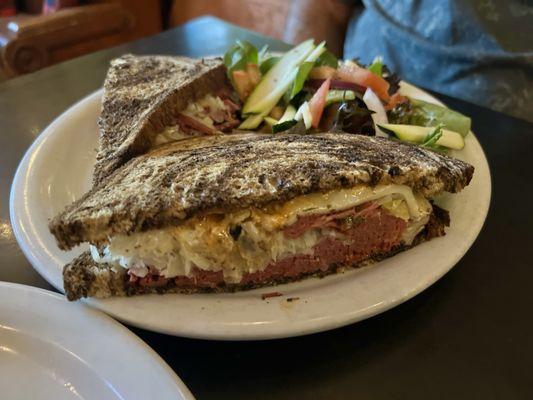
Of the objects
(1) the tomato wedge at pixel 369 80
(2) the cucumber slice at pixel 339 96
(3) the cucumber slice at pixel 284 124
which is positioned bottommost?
(3) the cucumber slice at pixel 284 124

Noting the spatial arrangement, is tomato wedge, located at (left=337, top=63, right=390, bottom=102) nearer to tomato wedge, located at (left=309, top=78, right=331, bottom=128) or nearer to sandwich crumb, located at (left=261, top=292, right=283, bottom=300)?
tomato wedge, located at (left=309, top=78, right=331, bottom=128)

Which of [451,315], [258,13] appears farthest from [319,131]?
[258,13]

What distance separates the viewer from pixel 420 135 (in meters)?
1.69

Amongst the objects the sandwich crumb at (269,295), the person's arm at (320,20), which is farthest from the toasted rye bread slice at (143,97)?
the person's arm at (320,20)

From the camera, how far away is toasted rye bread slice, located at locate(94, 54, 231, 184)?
1.64m

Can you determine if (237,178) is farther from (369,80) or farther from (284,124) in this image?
(369,80)

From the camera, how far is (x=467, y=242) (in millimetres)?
1245

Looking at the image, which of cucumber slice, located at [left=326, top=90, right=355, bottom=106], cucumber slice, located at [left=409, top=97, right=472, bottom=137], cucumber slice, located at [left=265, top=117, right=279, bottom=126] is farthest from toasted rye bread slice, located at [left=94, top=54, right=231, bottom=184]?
cucumber slice, located at [left=409, top=97, right=472, bottom=137]

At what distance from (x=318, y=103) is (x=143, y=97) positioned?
26.4 inches

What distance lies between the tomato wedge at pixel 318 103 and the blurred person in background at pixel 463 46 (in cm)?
98

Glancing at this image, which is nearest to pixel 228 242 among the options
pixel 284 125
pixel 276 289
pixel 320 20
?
pixel 276 289

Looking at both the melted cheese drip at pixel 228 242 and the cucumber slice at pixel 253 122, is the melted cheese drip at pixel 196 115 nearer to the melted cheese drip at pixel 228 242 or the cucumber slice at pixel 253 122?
the cucumber slice at pixel 253 122

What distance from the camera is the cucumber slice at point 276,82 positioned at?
1.97 m

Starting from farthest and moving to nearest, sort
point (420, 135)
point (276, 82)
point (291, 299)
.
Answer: point (276, 82) → point (420, 135) → point (291, 299)
